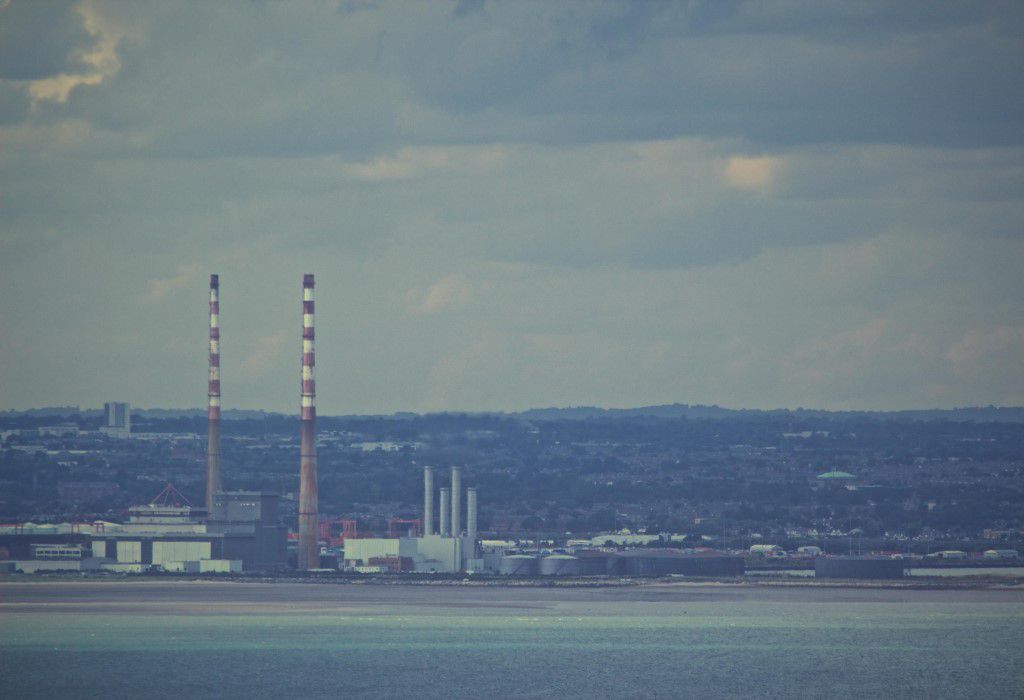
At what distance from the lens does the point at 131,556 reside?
192m

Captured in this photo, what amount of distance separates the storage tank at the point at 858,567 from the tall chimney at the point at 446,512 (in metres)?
31.8

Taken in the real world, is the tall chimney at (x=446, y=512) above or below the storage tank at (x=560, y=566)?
above

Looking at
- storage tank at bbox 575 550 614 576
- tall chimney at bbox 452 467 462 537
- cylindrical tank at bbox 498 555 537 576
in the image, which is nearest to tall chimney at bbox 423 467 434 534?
tall chimney at bbox 452 467 462 537

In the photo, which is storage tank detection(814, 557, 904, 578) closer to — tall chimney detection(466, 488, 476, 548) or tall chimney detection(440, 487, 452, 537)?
tall chimney detection(466, 488, 476, 548)

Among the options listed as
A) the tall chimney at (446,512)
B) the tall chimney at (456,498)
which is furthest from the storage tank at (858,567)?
the tall chimney at (446,512)

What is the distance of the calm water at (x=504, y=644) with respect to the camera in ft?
330

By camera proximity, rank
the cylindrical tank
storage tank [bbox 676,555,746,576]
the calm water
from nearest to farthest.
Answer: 1. the calm water
2. the cylindrical tank
3. storage tank [bbox 676,555,746,576]

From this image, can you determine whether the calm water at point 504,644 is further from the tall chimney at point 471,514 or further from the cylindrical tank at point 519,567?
the tall chimney at point 471,514

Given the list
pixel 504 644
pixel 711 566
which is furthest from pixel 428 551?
pixel 504 644

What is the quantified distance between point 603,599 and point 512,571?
2770 centimetres

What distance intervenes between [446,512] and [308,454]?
18735 mm

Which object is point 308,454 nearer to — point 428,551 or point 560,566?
point 428,551

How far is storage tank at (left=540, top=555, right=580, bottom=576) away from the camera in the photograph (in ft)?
633

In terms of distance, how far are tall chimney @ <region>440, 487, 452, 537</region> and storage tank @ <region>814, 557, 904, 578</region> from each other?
3185 centimetres
